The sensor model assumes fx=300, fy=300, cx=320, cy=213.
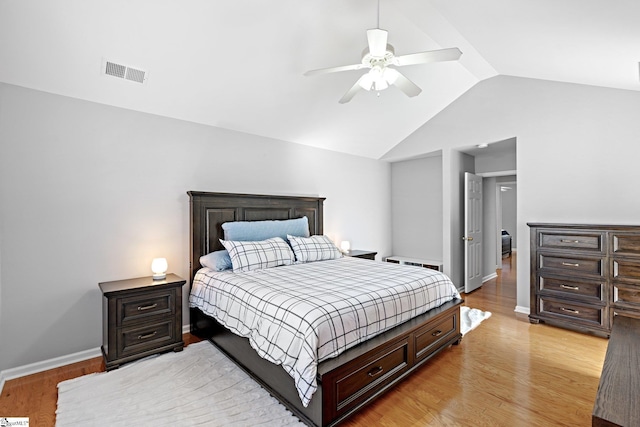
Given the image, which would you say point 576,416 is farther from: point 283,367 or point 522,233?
point 522,233

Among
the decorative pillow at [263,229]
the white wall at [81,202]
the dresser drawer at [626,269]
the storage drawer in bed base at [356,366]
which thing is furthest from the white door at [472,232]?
the white wall at [81,202]

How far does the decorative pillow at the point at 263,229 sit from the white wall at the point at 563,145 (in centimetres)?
289

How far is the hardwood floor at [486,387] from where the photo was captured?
1.97 m

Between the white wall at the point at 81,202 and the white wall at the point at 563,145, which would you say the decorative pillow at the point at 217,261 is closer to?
the white wall at the point at 81,202

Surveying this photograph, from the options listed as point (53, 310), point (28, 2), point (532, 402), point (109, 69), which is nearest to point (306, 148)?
point (109, 69)

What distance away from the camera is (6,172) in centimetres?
245

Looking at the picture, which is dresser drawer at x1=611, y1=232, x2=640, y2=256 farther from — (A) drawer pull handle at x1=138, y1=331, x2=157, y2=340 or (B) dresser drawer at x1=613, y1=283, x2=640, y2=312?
(A) drawer pull handle at x1=138, y1=331, x2=157, y2=340

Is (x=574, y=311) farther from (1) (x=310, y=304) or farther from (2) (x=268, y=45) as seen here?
(2) (x=268, y=45)

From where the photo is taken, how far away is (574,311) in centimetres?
332

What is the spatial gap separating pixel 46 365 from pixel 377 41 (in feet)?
12.5

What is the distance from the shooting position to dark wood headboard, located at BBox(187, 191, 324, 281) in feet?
11.2

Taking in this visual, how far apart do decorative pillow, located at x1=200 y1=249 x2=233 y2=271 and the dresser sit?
3.54 m

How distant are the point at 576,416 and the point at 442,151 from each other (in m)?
3.83

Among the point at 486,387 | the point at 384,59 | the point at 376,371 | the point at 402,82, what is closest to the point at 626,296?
the point at 486,387
